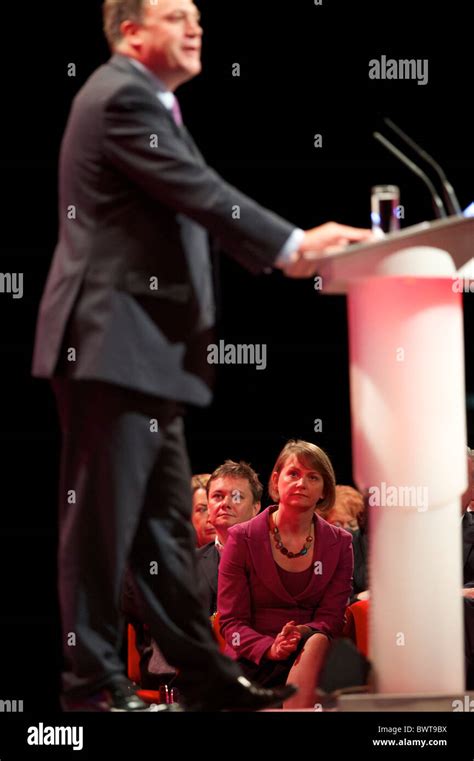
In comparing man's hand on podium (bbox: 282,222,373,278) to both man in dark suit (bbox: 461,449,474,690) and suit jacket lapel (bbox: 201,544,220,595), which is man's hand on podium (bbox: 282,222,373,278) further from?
suit jacket lapel (bbox: 201,544,220,595)

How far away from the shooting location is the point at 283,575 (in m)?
3.75

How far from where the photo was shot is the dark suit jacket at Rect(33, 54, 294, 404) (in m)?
2.20

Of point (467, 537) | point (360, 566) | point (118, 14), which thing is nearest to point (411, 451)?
point (118, 14)

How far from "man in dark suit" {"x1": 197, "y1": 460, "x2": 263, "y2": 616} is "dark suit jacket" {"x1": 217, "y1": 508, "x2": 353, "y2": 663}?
1.73ft

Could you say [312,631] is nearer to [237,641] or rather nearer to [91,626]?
[237,641]

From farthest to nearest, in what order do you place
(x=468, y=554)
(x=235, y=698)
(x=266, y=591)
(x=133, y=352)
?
1. (x=468, y=554)
2. (x=266, y=591)
3. (x=235, y=698)
4. (x=133, y=352)

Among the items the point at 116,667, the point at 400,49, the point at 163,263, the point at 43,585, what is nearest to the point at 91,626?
the point at 116,667

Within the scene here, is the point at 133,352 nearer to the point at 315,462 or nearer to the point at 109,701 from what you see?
the point at 109,701

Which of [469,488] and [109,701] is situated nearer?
[109,701]

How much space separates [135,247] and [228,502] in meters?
2.23

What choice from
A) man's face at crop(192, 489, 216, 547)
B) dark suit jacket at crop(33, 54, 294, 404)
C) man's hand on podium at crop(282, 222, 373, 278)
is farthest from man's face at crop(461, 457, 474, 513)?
dark suit jacket at crop(33, 54, 294, 404)

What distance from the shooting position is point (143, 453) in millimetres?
2232

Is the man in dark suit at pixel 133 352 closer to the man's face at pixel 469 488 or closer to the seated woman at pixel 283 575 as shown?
the seated woman at pixel 283 575

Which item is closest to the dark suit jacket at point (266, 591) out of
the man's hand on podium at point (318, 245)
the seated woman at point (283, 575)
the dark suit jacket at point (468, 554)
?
the seated woman at point (283, 575)
